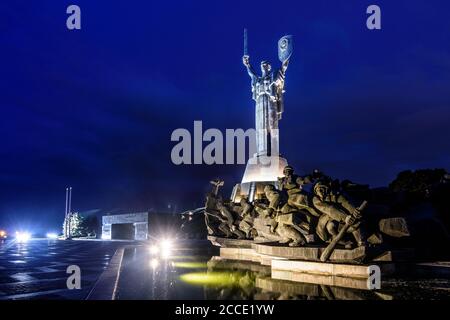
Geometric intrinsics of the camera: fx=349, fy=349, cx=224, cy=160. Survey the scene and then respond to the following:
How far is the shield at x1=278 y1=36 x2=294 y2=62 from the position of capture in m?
24.7

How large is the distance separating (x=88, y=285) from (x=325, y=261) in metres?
4.98

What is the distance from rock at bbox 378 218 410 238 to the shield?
16.9 metres

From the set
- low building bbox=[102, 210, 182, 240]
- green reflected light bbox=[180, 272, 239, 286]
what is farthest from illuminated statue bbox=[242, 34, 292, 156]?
green reflected light bbox=[180, 272, 239, 286]

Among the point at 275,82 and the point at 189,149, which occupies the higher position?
the point at 275,82

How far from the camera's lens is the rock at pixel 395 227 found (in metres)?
10.0

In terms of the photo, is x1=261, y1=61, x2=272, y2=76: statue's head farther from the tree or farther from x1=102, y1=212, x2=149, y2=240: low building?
the tree

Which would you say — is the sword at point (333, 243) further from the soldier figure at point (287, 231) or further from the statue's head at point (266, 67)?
the statue's head at point (266, 67)

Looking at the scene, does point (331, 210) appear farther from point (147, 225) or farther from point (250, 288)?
point (147, 225)

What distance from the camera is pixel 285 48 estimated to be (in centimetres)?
2497

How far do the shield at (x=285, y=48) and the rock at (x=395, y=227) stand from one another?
16.9 meters

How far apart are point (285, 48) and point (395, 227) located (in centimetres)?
1792
